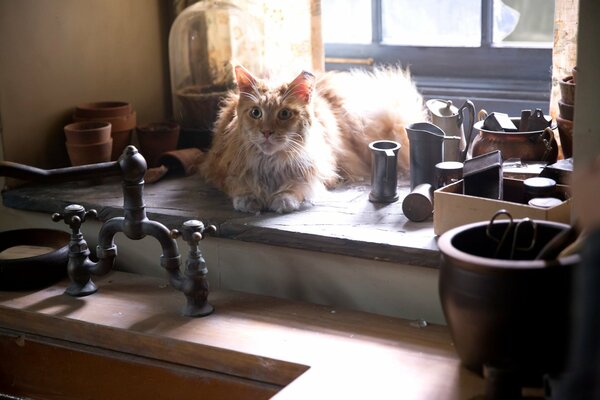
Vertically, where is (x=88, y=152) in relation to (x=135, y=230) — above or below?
above

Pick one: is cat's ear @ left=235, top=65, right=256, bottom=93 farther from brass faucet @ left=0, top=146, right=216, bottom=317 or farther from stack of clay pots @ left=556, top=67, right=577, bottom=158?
stack of clay pots @ left=556, top=67, right=577, bottom=158

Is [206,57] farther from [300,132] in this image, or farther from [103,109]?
[300,132]

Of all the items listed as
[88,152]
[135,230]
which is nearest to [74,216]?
[135,230]

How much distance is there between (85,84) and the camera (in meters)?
2.41

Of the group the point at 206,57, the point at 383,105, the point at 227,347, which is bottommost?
the point at 227,347

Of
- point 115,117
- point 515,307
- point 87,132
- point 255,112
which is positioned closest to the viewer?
point 515,307

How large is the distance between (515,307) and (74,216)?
3.39 feet

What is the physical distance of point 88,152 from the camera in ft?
7.46

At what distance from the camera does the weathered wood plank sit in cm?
179

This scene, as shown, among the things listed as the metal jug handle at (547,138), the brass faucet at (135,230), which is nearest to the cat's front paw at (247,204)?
the brass faucet at (135,230)

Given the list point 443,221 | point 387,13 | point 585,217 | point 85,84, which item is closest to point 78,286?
point 85,84

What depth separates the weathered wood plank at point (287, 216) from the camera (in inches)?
70.5

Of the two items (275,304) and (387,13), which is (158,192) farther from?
(387,13)

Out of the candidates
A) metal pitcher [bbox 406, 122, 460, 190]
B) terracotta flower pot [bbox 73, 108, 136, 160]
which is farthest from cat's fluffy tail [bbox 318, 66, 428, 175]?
terracotta flower pot [bbox 73, 108, 136, 160]
